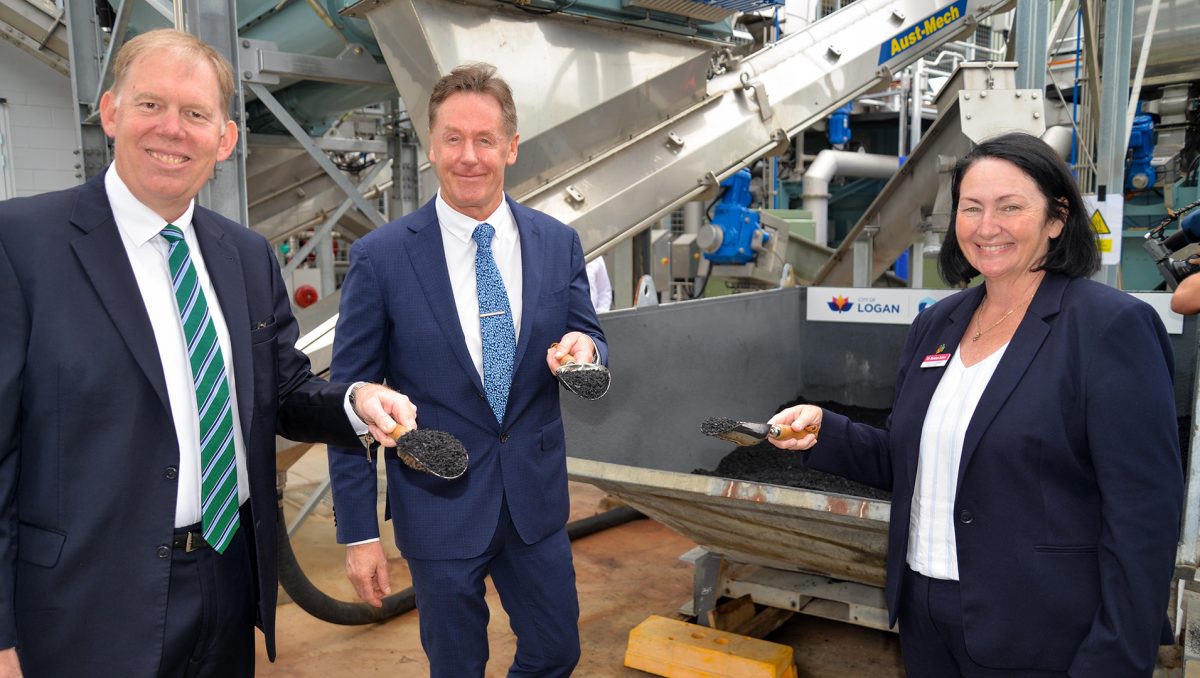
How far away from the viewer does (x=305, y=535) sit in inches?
155

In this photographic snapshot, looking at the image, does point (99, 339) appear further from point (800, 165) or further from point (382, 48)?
point (800, 165)

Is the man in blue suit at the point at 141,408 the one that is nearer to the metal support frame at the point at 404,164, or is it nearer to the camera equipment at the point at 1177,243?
the camera equipment at the point at 1177,243

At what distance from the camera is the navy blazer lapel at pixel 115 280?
1149mm

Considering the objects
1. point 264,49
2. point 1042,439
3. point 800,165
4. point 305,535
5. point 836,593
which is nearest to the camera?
point 1042,439

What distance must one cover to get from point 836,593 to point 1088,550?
1.27m

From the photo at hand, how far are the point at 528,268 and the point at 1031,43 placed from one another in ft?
11.6

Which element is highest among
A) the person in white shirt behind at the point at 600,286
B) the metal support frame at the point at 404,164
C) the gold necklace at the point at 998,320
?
the metal support frame at the point at 404,164

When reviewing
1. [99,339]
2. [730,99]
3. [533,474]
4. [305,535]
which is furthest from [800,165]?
[99,339]

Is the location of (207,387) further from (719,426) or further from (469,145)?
(719,426)

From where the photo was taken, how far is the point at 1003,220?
4.40ft

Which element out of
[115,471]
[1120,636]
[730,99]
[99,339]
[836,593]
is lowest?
[836,593]

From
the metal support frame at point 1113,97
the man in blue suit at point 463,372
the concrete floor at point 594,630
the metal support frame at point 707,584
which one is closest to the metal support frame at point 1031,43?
the metal support frame at point 1113,97

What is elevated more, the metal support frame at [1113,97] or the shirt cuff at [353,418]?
the metal support frame at [1113,97]

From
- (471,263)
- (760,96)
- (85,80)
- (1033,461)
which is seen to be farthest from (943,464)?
(85,80)
